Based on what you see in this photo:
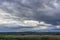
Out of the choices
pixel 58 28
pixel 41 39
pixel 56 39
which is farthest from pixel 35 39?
pixel 58 28

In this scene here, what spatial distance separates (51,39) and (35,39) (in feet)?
3.06

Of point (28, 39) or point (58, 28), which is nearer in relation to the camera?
point (28, 39)

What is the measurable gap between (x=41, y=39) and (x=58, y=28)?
2800 centimetres

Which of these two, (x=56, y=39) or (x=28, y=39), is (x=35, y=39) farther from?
(x=56, y=39)

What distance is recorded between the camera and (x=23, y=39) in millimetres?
10742

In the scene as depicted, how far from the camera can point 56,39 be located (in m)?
10.8

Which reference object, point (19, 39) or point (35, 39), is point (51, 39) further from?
point (19, 39)

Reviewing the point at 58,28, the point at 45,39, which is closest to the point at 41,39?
the point at 45,39

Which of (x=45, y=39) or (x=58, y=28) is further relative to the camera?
(x=58, y=28)

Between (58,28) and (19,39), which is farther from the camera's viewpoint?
(58,28)

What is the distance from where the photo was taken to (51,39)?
10695 millimetres

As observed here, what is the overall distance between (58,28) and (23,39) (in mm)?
28402

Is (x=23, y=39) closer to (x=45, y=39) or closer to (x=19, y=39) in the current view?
(x=19, y=39)

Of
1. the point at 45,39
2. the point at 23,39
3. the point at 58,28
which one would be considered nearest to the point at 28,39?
the point at 23,39
